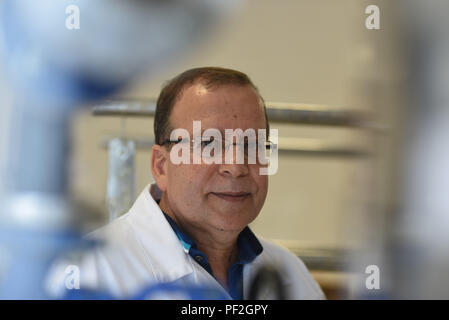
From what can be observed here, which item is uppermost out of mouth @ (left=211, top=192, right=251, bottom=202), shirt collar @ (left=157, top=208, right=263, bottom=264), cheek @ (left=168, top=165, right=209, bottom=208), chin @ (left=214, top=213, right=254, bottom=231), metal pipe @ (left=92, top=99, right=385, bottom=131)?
metal pipe @ (left=92, top=99, right=385, bottom=131)

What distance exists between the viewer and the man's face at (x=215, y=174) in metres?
0.83

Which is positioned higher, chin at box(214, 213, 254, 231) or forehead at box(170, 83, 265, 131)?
forehead at box(170, 83, 265, 131)

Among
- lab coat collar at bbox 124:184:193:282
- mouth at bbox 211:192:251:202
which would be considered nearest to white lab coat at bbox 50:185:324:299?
lab coat collar at bbox 124:184:193:282

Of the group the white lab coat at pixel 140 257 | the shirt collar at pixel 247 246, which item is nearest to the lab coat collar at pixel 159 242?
the white lab coat at pixel 140 257

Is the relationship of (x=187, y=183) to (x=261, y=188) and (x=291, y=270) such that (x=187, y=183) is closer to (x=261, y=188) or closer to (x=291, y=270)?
(x=261, y=188)

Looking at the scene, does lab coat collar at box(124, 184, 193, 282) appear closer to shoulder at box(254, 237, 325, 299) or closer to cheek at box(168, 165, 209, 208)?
cheek at box(168, 165, 209, 208)

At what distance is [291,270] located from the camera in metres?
0.92

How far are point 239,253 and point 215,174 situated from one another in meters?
0.16

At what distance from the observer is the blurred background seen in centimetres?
90

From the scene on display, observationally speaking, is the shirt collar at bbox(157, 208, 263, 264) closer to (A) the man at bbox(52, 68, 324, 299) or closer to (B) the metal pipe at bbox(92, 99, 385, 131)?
(A) the man at bbox(52, 68, 324, 299)

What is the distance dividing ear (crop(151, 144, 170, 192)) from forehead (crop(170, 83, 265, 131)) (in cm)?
5

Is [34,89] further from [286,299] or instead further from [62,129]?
[286,299]

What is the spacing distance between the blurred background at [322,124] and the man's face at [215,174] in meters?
0.06

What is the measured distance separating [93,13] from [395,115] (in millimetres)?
623
